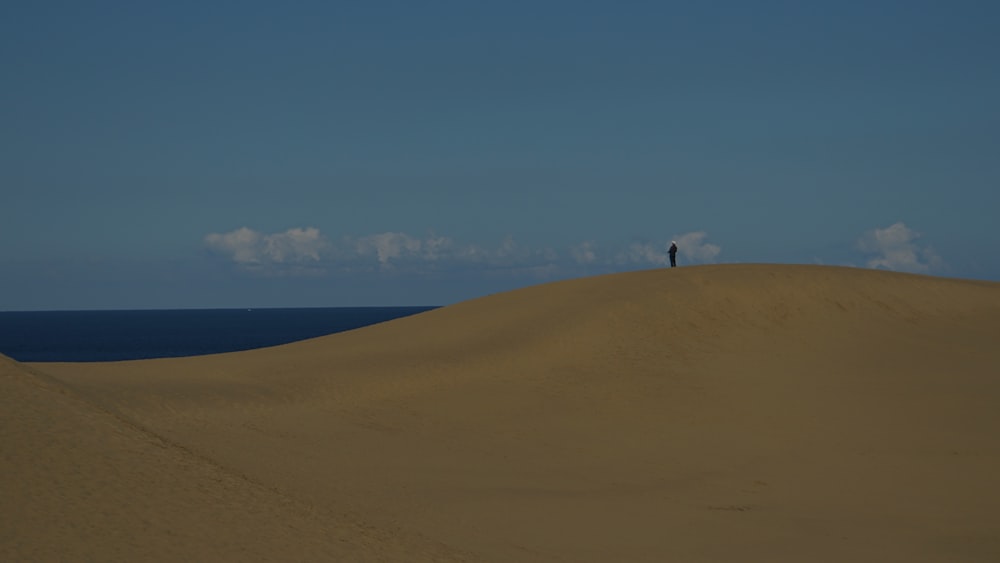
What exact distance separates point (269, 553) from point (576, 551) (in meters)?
4.46

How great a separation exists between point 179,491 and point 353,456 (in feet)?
22.2

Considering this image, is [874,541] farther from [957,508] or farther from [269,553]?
[269,553]

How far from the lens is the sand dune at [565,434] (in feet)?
32.0

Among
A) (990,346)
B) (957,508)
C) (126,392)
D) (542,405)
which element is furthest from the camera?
(990,346)

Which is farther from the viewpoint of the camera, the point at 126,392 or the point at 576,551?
the point at 126,392

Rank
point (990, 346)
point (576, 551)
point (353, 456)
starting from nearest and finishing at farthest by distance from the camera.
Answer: point (576, 551) → point (353, 456) → point (990, 346)

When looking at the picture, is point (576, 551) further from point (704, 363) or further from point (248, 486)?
point (704, 363)

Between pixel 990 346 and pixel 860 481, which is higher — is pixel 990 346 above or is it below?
above

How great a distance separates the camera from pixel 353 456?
16.4 meters

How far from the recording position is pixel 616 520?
13.8 meters

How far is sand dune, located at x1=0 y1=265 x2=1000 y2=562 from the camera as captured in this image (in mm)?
9766

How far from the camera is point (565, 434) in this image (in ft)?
61.6

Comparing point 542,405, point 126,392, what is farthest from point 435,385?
point 126,392

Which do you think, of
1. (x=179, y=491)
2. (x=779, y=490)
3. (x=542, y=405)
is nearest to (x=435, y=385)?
(x=542, y=405)
